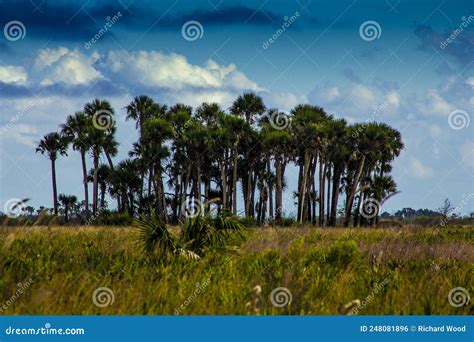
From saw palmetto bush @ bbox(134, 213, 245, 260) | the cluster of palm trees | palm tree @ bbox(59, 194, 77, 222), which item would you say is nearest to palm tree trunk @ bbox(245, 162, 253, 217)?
the cluster of palm trees

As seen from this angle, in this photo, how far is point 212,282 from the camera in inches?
364

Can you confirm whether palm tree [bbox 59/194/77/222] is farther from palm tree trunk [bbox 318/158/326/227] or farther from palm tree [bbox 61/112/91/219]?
palm tree trunk [bbox 318/158/326/227]

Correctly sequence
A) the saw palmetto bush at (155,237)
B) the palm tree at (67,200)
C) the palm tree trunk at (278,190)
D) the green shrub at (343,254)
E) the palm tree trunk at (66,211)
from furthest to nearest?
the palm tree at (67,200)
the palm tree trunk at (66,211)
the palm tree trunk at (278,190)
the green shrub at (343,254)
the saw palmetto bush at (155,237)

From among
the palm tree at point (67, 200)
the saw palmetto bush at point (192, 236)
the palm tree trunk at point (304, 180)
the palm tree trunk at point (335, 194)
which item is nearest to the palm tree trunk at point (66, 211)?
the palm tree at point (67, 200)

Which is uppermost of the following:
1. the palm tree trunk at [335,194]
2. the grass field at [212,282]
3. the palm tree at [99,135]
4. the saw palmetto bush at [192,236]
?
the palm tree at [99,135]

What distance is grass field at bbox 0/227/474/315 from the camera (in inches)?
288

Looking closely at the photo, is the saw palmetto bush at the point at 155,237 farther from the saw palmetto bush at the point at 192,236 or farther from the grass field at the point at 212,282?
the grass field at the point at 212,282

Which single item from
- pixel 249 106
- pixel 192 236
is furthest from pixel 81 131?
pixel 192 236

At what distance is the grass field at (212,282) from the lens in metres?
7.31

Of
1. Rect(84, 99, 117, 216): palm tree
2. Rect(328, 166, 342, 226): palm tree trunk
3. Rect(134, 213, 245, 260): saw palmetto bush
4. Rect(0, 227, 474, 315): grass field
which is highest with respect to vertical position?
Rect(84, 99, 117, 216): palm tree

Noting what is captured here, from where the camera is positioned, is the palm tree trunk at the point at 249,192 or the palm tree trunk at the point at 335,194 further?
the palm tree trunk at the point at 335,194

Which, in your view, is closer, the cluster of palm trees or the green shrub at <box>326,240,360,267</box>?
the green shrub at <box>326,240,360,267</box>

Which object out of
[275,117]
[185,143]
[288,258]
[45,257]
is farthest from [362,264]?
[275,117]

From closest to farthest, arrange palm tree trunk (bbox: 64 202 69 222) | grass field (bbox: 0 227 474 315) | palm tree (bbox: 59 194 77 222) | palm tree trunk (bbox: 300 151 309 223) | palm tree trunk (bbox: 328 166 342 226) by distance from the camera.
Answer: grass field (bbox: 0 227 474 315) → palm tree trunk (bbox: 300 151 309 223) → palm tree trunk (bbox: 328 166 342 226) → palm tree trunk (bbox: 64 202 69 222) → palm tree (bbox: 59 194 77 222)
